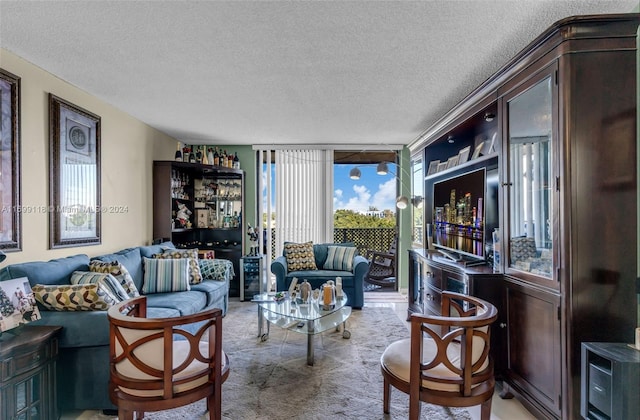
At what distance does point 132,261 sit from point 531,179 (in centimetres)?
363

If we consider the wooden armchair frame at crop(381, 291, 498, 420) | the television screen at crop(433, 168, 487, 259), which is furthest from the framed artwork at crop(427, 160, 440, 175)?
the wooden armchair frame at crop(381, 291, 498, 420)

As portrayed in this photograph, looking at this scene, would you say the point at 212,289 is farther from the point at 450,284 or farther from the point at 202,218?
the point at 450,284

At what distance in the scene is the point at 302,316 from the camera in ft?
9.33

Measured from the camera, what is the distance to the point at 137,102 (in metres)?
3.40

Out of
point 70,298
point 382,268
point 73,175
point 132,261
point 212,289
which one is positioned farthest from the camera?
point 382,268

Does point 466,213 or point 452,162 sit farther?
point 452,162

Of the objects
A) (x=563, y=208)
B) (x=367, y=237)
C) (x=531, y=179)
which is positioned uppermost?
(x=531, y=179)

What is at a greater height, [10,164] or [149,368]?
[10,164]

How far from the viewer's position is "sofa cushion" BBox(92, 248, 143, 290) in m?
3.19

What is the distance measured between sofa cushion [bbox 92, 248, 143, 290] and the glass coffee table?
124cm

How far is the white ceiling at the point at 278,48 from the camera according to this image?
187 cm

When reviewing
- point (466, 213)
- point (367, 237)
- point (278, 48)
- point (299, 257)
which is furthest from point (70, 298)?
point (367, 237)

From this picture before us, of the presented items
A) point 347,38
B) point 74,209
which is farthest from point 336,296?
point 74,209

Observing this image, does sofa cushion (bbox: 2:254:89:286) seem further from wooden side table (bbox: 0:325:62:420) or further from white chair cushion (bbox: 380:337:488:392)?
white chair cushion (bbox: 380:337:488:392)
